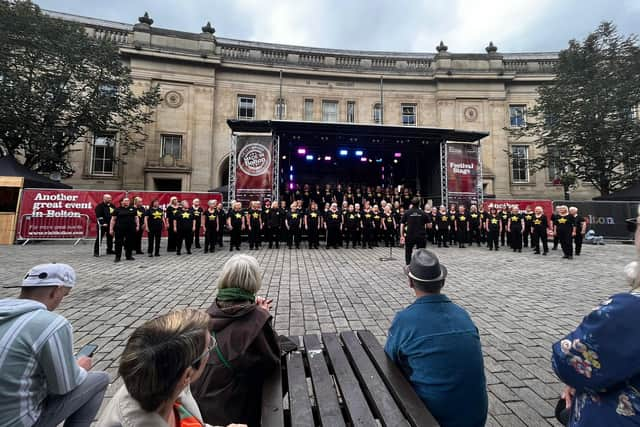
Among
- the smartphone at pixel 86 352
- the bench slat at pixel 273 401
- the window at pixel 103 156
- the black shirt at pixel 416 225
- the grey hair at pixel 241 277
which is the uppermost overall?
the window at pixel 103 156

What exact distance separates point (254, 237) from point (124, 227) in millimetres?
4521

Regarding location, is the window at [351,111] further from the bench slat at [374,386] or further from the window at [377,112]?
the bench slat at [374,386]

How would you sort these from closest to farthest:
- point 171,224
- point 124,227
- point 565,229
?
point 124,227
point 565,229
point 171,224

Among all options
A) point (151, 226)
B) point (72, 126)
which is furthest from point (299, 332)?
point (72, 126)

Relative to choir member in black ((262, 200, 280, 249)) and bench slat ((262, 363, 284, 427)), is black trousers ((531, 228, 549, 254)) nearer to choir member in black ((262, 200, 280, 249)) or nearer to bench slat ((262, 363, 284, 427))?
choir member in black ((262, 200, 280, 249))

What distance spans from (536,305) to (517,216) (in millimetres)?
8285

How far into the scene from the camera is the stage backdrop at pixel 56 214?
12.1 metres

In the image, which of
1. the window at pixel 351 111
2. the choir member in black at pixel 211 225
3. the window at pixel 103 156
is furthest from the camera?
the window at pixel 351 111

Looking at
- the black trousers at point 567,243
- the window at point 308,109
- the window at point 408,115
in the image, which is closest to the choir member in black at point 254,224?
the black trousers at point 567,243

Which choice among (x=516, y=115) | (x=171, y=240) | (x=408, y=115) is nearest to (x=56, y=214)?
(x=171, y=240)

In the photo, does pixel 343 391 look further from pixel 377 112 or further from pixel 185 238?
pixel 377 112

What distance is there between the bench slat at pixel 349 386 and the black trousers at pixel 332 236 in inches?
389

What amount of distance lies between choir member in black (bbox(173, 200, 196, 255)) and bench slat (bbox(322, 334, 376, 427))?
9.40m

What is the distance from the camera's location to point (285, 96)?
22.8 metres
